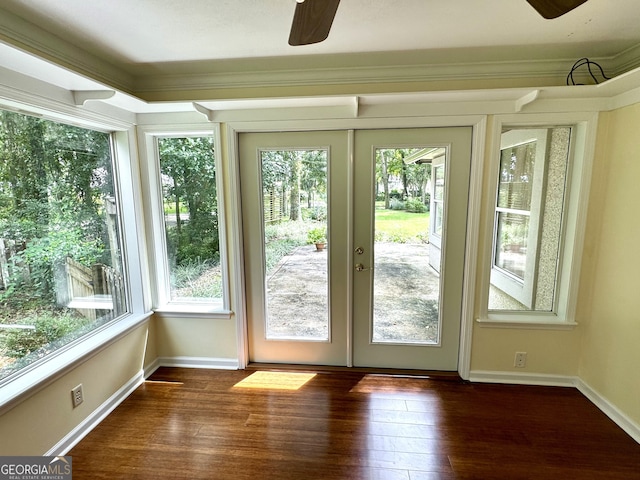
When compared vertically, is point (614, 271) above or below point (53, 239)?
below

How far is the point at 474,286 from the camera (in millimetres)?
2305

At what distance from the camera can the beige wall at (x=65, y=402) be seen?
1.53 metres

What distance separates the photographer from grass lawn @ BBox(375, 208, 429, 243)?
2.36m

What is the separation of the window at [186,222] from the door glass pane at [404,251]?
49.2 inches

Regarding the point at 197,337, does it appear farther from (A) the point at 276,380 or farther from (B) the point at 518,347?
(B) the point at 518,347

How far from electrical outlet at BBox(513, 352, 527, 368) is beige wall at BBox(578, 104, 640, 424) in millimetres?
391

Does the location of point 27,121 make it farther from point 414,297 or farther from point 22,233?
point 414,297

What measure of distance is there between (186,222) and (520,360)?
2815 mm

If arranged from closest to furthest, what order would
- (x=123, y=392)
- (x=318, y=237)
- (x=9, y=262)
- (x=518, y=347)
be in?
(x=9, y=262)
(x=123, y=392)
(x=518, y=347)
(x=318, y=237)

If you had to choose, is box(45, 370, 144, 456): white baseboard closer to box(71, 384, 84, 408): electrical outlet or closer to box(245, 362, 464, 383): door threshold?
box(71, 384, 84, 408): electrical outlet

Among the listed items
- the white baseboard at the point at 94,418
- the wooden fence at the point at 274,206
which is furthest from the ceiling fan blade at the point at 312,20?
the white baseboard at the point at 94,418

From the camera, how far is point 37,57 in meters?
1.39

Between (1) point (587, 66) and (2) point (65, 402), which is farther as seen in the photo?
(1) point (587, 66)

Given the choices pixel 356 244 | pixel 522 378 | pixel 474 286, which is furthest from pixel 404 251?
pixel 522 378
